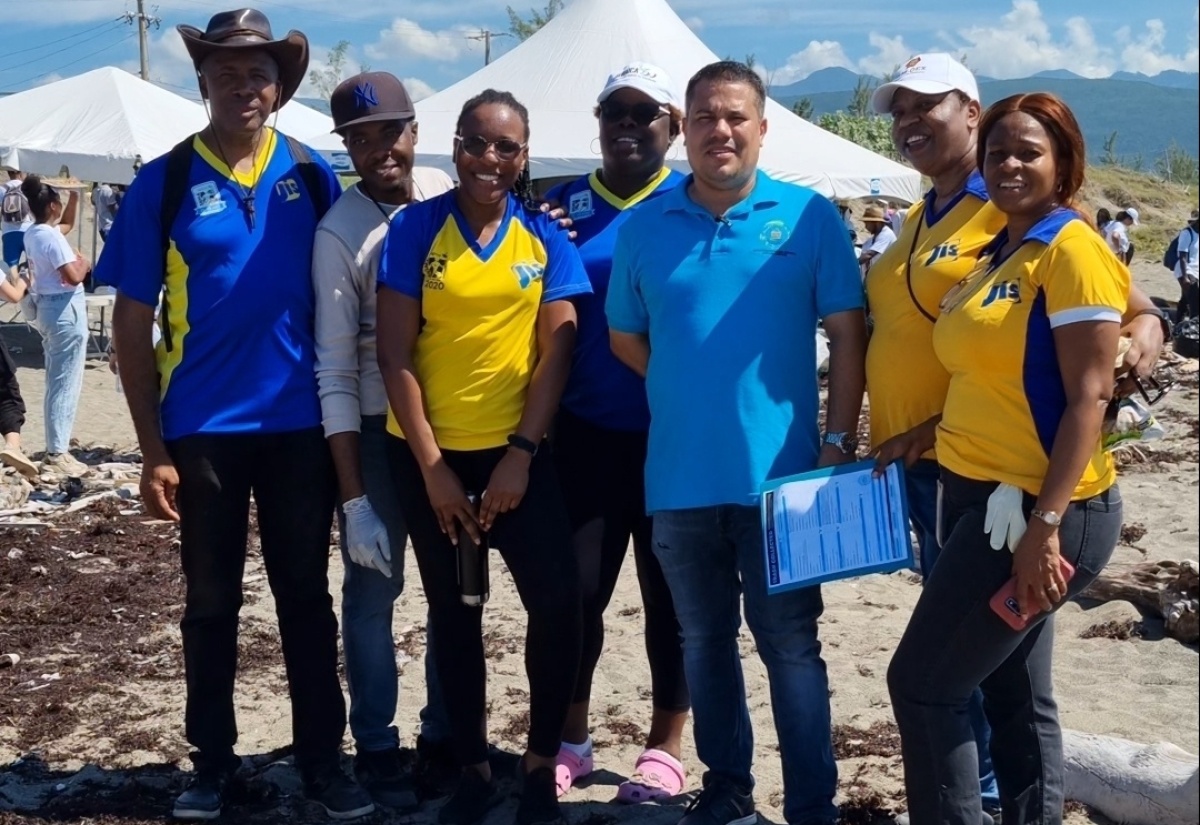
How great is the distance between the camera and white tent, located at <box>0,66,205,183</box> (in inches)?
569

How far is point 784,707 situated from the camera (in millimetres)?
3434

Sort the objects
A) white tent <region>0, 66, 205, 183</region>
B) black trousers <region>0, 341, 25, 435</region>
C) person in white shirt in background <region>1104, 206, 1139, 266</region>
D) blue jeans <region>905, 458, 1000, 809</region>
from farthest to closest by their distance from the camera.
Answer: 1. person in white shirt in background <region>1104, 206, 1139, 266</region>
2. white tent <region>0, 66, 205, 183</region>
3. black trousers <region>0, 341, 25, 435</region>
4. blue jeans <region>905, 458, 1000, 809</region>

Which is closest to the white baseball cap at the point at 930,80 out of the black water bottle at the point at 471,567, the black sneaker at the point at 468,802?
the black water bottle at the point at 471,567

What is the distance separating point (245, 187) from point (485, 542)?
1.25 metres

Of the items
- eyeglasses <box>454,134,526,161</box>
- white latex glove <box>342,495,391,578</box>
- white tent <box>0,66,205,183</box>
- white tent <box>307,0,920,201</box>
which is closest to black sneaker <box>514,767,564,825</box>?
white latex glove <box>342,495,391,578</box>

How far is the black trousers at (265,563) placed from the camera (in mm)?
3650

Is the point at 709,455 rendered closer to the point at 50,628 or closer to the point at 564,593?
the point at 564,593

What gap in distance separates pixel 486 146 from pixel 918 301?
49.9 inches

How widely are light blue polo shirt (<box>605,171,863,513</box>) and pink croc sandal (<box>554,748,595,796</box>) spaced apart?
3.95ft

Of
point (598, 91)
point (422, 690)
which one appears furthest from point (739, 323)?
point (598, 91)

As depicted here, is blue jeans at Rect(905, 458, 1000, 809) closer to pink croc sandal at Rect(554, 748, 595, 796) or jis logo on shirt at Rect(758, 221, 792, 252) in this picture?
jis logo on shirt at Rect(758, 221, 792, 252)

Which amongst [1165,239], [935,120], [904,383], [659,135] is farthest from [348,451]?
[1165,239]

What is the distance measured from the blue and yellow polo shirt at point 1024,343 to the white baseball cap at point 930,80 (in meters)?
0.58

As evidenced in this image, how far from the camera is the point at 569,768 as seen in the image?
13.5ft
